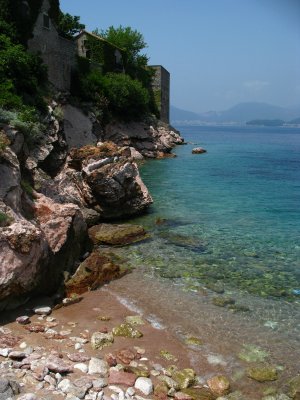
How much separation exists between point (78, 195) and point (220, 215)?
650 centimetres

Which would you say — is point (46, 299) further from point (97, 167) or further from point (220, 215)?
point (220, 215)

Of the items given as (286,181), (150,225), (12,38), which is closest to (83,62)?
(12,38)

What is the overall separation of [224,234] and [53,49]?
74.7 feet

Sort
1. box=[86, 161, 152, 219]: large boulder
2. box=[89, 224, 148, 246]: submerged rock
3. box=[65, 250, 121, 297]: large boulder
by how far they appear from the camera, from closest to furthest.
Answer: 1. box=[65, 250, 121, 297]: large boulder
2. box=[89, 224, 148, 246]: submerged rock
3. box=[86, 161, 152, 219]: large boulder

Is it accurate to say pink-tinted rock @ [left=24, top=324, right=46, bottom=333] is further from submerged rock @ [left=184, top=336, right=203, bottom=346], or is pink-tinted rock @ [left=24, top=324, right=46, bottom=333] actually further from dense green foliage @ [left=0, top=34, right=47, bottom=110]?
dense green foliage @ [left=0, top=34, right=47, bottom=110]

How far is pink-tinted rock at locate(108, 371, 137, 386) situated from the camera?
7.13 meters

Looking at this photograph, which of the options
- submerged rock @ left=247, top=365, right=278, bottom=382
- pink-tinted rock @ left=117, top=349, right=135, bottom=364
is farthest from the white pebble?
submerged rock @ left=247, top=365, right=278, bottom=382

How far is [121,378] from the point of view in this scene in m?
7.23

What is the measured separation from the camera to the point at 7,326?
28.5 feet

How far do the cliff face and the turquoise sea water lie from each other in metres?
1.79

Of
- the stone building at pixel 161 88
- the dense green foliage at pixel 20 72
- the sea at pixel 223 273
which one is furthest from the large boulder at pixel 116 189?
the stone building at pixel 161 88

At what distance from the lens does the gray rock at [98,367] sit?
7.35 m

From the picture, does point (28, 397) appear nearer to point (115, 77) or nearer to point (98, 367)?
point (98, 367)

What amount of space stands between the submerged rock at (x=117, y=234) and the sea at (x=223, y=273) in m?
0.48
